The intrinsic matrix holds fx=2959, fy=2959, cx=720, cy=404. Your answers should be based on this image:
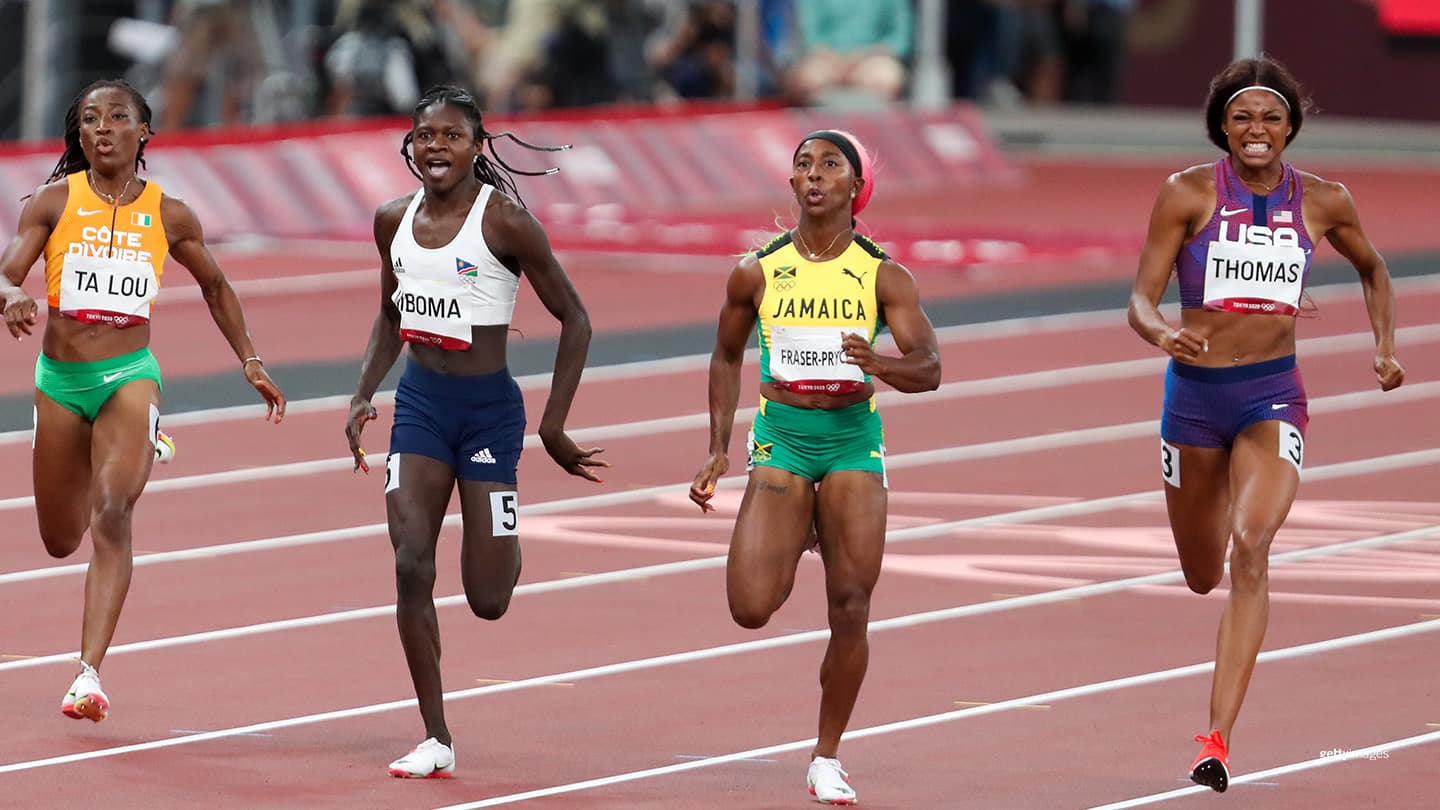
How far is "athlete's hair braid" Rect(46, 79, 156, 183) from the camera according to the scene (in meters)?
9.81

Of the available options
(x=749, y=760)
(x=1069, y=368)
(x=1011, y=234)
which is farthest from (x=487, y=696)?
(x=1011, y=234)

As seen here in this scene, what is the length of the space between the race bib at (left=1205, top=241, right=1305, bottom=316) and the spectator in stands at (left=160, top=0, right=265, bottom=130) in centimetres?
2008

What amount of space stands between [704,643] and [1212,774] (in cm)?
306

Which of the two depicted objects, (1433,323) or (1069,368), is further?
(1433,323)

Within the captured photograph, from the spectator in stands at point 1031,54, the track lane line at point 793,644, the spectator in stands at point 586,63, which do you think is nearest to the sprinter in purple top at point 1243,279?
the track lane line at point 793,644

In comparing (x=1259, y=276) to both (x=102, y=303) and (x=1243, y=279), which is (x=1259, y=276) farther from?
(x=102, y=303)

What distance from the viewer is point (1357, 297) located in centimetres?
2331

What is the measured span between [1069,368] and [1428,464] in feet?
12.8

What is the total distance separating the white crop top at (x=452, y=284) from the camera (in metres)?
9.05

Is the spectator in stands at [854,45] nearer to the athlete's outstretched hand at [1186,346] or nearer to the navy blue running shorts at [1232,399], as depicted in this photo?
the navy blue running shorts at [1232,399]

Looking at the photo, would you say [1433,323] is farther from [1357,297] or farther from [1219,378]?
[1219,378]

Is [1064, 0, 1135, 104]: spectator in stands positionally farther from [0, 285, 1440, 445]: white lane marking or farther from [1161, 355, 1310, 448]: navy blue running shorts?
[1161, 355, 1310, 448]: navy blue running shorts

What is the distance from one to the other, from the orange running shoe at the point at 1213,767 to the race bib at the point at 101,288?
3.79m

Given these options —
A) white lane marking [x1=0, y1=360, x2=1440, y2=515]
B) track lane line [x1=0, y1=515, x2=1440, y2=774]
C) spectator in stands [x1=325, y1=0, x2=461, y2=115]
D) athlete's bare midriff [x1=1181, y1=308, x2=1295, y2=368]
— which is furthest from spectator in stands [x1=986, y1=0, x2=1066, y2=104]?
athlete's bare midriff [x1=1181, y1=308, x2=1295, y2=368]
